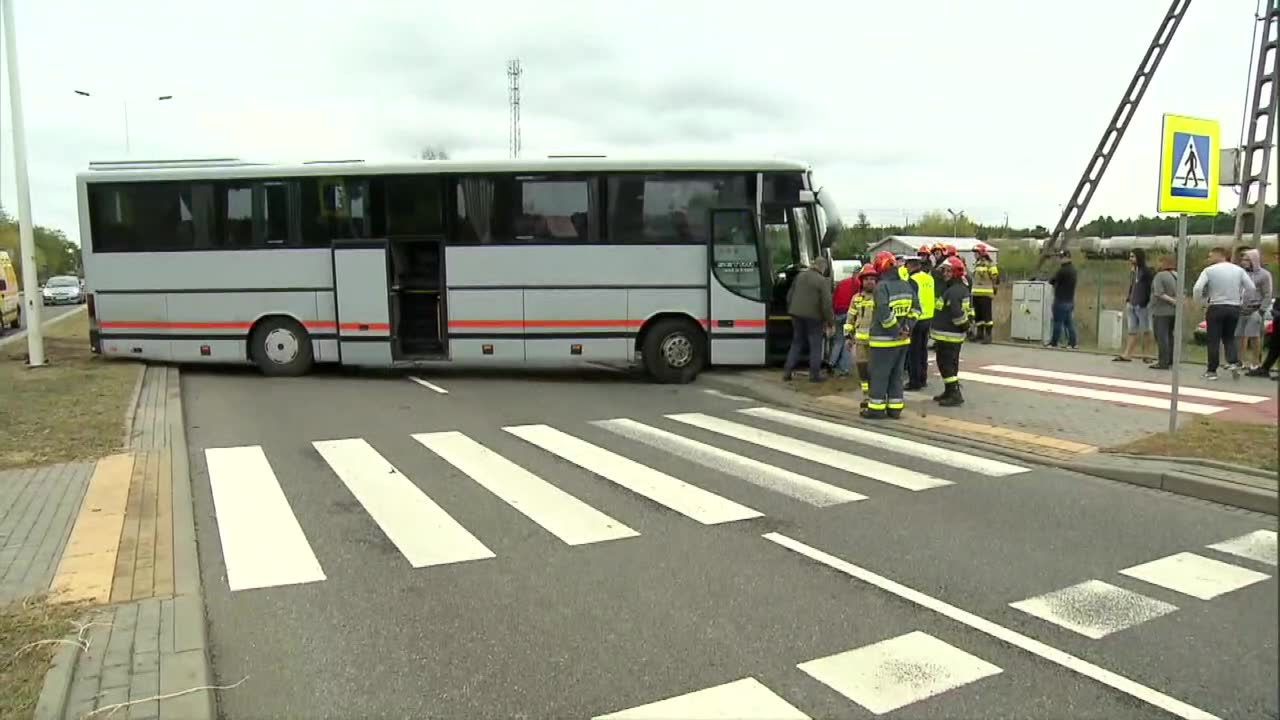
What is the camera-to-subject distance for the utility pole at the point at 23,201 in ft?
49.2

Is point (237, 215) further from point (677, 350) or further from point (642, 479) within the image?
point (642, 479)

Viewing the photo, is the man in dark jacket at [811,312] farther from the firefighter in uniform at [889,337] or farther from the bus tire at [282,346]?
the bus tire at [282,346]

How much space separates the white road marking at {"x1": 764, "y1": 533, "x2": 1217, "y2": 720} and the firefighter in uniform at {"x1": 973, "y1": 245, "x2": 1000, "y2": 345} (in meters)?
13.0

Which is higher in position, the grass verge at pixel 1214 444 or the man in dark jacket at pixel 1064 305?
the man in dark jacket at pixel 1064 305

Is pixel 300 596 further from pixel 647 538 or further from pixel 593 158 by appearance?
pixel 593 158

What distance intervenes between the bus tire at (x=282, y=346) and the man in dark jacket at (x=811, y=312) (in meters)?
7.77

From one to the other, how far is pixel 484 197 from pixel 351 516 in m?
8.31

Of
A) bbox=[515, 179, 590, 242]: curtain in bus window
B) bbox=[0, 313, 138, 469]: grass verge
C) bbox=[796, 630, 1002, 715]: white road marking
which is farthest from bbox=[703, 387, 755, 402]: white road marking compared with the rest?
bbox=[796, 630, 1002, 715]: white road marking

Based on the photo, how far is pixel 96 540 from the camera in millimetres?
5730

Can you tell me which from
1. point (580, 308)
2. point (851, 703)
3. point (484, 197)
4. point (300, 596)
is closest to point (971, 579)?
point (851, 703)

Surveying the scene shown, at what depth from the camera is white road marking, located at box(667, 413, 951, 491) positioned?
7.49m

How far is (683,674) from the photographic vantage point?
13.1 feet

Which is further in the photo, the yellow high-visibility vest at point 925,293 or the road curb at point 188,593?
the yellow high-visibility vest at point 925,293

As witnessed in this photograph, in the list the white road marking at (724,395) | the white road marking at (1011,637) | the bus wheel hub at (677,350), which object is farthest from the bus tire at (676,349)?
the white road marking at (1011,637)
